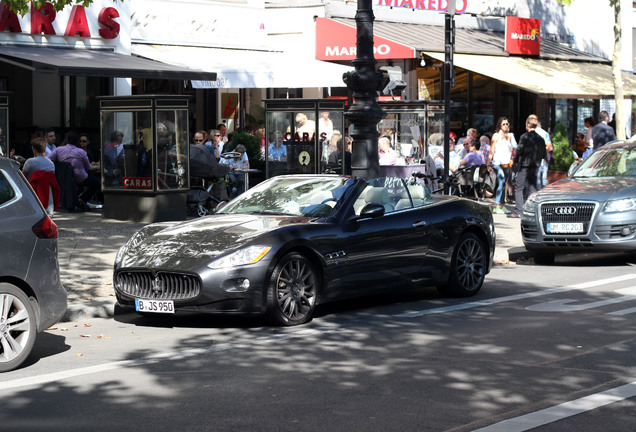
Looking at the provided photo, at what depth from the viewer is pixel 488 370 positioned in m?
7.86

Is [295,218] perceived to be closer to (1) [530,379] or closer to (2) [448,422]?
(1) [530,379]

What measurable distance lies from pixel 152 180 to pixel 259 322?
882cm

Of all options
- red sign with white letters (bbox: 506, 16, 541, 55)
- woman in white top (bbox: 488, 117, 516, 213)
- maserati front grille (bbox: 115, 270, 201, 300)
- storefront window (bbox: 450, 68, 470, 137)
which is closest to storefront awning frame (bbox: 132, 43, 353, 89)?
woman in white top (bbox: 488, 117, 516, 213)

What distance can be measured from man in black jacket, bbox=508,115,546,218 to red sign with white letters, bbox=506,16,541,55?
1113 centimetres

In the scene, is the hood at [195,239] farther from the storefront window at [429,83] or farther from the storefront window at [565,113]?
the storefront window at [565,113]

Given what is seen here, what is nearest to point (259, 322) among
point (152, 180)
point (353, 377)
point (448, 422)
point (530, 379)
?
point (353, 377)

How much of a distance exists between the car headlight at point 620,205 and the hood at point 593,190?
57 millimetres

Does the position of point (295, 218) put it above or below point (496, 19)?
below

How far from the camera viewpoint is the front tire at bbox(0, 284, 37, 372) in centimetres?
782

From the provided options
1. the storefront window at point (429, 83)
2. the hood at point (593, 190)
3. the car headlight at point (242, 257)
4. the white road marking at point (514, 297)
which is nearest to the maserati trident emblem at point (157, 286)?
A: the car headlight at point (242, 257)

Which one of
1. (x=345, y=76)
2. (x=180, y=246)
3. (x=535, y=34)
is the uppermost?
(x=535, y=34)

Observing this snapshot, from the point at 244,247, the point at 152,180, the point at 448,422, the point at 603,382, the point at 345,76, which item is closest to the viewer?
the point at 448,422

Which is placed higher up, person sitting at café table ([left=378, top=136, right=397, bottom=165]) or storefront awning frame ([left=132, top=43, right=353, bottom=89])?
storefront awning frame ([left=132, top=43, right=353, bottom=89])

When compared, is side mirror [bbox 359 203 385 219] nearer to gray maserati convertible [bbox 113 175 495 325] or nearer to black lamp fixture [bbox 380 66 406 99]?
gray maserati convertible [bbox 113 175 495 325]
